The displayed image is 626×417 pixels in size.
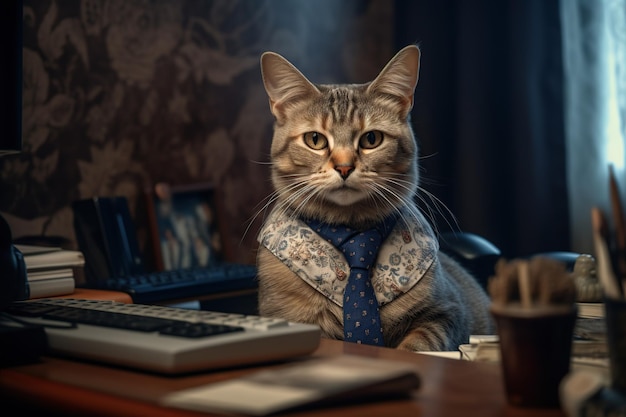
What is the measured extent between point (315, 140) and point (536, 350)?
845mm

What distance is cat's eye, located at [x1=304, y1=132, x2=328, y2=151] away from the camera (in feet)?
4.56

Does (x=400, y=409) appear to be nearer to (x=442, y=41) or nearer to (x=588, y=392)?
(x=588, y=392)

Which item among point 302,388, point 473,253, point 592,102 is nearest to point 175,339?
point 302,388

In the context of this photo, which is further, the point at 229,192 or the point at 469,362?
Result: the point at 229,192

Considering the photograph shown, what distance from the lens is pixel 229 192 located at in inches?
90.0

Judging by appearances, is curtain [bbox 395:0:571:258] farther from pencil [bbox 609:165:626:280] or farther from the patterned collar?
pencil [bbox 609:165:626:280]

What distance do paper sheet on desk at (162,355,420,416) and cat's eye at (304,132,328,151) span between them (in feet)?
2.50

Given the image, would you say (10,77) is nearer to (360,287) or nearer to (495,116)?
(360,287)

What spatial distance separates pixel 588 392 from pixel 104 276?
1386 millimetres

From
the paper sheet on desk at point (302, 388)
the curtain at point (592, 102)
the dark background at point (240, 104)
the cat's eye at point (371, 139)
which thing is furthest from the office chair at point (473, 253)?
the paper sheet on desk at point (302, 388)

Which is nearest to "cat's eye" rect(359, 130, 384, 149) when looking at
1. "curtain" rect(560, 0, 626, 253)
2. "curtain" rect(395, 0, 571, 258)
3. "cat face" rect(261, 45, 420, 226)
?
"cat face" rect(261, 45, 420, 226)

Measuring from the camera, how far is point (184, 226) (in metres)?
2.09

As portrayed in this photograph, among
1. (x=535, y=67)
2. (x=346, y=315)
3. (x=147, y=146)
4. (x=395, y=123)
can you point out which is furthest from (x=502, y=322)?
(x=535, y=67)

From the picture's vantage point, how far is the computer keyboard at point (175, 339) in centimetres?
70
